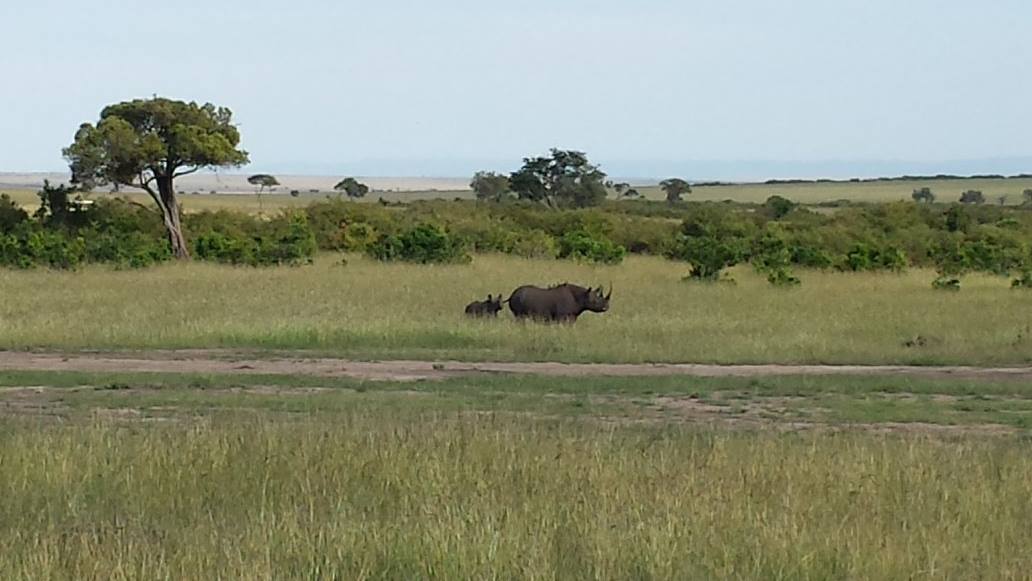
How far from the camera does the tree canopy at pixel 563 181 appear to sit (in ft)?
269

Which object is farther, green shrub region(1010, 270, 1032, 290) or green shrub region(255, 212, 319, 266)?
green shrub region(255, 212, 319, 266)

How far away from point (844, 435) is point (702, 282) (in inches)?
892

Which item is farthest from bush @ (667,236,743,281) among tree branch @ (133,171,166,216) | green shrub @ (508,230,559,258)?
tree branch @ (133,171,166,216)

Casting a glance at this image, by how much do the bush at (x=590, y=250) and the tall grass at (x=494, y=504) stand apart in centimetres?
3147

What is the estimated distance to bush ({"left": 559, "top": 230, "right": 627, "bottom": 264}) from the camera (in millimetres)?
41844

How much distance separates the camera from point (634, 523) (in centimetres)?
681

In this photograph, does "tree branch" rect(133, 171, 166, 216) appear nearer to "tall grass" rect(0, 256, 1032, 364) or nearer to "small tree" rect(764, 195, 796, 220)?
"tall grass" rect(0, 256, 1032, 364)

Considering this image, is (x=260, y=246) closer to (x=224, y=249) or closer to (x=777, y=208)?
(x=224, y=249)

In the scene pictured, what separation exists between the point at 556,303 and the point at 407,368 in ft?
24.0

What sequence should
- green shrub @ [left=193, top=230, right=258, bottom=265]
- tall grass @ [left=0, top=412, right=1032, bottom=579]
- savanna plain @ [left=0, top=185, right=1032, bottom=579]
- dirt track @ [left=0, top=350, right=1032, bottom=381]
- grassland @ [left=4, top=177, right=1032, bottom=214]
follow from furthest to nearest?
grassland @ [left=4, top=177, right=1032, bottom=214], green shrub @ [left=193, top=230, right=258, bottom=265], dirt track @ [left=0, top=350, right=1032, bottom=381], savanna plain @ [left=0, top=185, right=1032, bottom=579], tall grass @ [left=0, top=412, right=1032, bottom=579]

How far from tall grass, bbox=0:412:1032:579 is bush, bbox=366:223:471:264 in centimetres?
2893

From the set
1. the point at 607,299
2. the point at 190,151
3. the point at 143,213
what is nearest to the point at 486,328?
the point at 607,299

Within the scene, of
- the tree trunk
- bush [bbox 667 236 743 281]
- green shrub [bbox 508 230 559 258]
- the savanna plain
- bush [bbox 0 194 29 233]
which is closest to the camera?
the savanna plain

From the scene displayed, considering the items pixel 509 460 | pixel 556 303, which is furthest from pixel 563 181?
pixel 509 460
